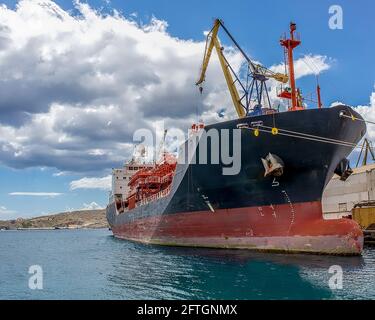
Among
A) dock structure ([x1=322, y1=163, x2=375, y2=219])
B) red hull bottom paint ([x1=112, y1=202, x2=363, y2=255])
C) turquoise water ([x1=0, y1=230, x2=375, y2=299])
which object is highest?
dock structure ([x1=322, y1=163, x2=375, y2=219])

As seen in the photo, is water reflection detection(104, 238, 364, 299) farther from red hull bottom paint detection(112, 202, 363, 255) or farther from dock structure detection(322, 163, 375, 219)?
dock structure detection(322, 163, 375, 219)

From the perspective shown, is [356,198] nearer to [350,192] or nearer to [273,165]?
[350,192]

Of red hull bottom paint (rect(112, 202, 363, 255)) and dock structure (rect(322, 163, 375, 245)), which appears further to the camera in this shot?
dock structure (rect(322, 163, 375, 245))

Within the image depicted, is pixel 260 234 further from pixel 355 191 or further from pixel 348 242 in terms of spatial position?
pixel 355 191

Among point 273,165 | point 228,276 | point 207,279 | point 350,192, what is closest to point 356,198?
point 350,192

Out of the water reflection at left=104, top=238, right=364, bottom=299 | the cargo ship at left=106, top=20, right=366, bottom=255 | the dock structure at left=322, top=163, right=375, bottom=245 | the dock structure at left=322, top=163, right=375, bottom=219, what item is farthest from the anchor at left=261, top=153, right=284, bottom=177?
the dock structure at left=322, top=163, right=375, bottom=219

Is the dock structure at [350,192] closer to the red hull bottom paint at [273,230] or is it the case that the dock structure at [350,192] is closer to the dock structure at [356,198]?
the dock structure at [356,198]

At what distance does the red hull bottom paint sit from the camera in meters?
17.5

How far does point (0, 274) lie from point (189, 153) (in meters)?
11.6

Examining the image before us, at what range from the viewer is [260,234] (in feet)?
63.7

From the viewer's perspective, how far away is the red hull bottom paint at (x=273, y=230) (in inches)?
687

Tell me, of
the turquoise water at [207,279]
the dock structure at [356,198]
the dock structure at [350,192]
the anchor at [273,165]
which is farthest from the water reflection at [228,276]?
the dock structure at [350,192]

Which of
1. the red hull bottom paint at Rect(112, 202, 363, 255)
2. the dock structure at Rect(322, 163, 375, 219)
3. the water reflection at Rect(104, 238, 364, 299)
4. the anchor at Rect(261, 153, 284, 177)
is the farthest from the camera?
the dock structure at Rect(322, 163, 375, 219)

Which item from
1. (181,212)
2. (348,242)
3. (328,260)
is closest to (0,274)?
(181,212)
